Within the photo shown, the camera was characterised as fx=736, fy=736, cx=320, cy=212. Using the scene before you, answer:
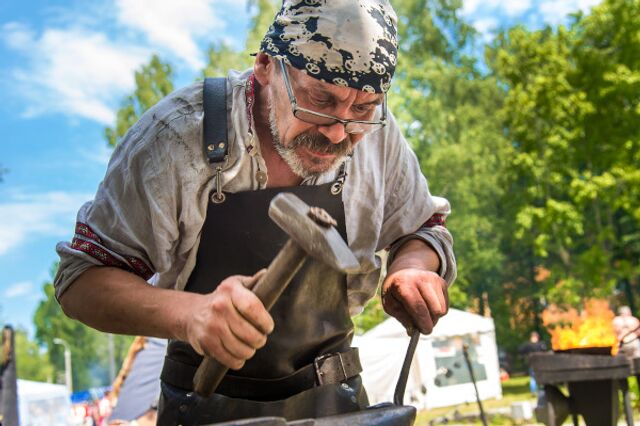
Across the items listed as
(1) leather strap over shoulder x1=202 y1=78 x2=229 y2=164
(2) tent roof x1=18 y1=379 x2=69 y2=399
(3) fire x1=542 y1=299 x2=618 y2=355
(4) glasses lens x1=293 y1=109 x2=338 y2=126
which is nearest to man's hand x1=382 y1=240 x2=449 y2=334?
(4) glasses lens x1=293 y1=109 x2=338 y2=126

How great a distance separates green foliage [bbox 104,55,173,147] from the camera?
20.1 meters

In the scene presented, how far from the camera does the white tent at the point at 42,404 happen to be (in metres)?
16.4

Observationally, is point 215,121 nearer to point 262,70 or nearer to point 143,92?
point 262,70

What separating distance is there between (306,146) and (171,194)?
1.24 feet

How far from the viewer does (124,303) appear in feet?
5.85

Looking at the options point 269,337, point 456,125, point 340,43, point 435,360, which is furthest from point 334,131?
point 456,125

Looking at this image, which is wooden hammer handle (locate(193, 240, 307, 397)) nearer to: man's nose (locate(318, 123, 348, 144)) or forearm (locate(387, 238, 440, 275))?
man's nose (locate(318, 123, 348, 144))

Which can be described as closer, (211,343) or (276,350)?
(211,343)

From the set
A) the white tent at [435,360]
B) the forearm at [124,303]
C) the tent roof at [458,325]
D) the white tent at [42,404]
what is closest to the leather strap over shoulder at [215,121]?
the forearm at [124,303]

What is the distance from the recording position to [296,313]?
2023mm

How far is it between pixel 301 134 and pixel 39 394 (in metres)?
16.8

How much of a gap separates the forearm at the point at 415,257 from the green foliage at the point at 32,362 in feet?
282

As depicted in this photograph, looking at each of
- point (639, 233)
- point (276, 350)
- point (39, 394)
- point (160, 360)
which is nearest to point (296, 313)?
point (276, 350)

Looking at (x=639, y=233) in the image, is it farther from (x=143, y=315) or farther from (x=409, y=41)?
(x=143, y=315)
